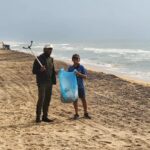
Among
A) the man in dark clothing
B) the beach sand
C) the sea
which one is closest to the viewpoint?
the beach sand

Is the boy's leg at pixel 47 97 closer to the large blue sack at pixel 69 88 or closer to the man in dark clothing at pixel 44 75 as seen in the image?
the man in dark clothing at pixel 44 75

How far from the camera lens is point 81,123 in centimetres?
1005

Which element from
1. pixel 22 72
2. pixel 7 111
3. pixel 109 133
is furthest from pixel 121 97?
pixel 22 72

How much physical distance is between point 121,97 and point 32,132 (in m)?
5.65

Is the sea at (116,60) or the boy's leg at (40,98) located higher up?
the boy's leg at (40,98)

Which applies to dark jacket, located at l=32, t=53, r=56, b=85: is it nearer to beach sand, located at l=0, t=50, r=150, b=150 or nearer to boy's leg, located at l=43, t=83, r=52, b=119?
boy's leg, located at l=43, t=83, r=52, b=119

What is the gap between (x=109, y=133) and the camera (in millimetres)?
9195

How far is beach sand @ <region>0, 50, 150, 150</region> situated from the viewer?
27.5ft

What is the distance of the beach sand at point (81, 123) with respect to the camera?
27.5 ft

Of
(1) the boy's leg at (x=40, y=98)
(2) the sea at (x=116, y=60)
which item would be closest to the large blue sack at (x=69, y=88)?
(1) the boy's leg at (x=40, y=98)

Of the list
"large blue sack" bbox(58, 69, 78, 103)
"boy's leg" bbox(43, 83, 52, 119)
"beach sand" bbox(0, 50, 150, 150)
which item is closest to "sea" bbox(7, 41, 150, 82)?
"large blue sack" bbox(58, 69, 78, 103)

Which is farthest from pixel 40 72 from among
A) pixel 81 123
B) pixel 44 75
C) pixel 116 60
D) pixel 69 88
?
pixel 116 60

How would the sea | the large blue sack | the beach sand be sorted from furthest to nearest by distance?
the sea → the large blue sack → the beach sand

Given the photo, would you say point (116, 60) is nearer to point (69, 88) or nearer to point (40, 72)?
point (69, 88)
